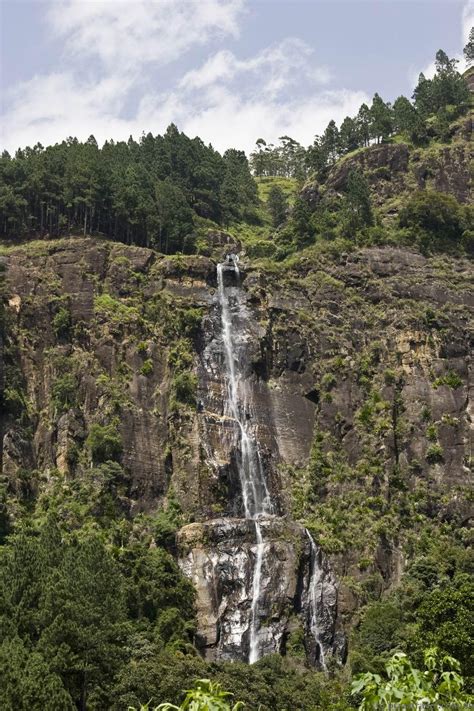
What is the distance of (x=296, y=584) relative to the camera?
5669 centimetres

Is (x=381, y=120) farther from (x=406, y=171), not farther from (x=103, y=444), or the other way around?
(x=103, y=444)

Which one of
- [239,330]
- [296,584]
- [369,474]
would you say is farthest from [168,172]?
[296,584]

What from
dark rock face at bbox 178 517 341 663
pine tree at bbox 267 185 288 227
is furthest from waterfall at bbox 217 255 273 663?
pine tree at bbox 267 185 288 227

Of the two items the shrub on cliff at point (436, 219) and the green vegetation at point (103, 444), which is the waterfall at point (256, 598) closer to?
the green vegetation at point (103, 444)

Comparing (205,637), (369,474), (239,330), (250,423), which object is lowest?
(205,637)

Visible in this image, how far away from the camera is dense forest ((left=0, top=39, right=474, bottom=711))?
137 feet

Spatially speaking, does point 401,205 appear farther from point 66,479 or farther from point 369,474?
point 66,479

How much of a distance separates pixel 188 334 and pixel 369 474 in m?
19.7

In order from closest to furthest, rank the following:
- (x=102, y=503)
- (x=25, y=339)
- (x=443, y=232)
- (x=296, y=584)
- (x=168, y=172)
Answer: (x=296, y=584), (x=102, y=503), (x=25, y=339), (x=443, y=232), (x=168, y=172)

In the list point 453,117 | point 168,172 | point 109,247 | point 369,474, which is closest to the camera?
point 369,474

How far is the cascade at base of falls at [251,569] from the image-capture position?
54062 millimetres

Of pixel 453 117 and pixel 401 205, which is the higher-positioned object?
pixel 453 117

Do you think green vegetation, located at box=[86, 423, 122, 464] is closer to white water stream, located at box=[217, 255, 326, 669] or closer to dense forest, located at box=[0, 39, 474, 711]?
dense forest, located at box=[0, 39, 474, 711]

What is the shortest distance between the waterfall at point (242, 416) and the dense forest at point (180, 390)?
200cm
